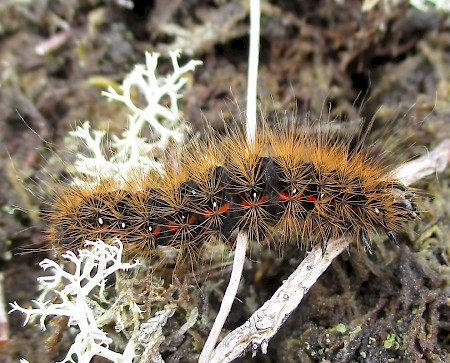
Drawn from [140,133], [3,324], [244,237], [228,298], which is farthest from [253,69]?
[3,324]

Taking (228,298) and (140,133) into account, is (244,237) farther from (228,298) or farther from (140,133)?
(140,133)

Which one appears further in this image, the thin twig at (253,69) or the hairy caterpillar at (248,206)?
the thin twig at (253,69)

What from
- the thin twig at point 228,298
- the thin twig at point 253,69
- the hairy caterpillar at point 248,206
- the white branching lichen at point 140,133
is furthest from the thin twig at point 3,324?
the thin twig at point 253,69

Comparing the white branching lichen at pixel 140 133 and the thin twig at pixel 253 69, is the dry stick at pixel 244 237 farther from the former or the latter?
the white branching lichen at pixel 140 133

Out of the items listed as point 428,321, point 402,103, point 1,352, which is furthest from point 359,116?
point 1,352

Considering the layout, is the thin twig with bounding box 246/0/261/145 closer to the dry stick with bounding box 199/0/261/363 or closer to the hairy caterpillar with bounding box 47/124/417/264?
the dry stick with bounding box 199/0/261/363

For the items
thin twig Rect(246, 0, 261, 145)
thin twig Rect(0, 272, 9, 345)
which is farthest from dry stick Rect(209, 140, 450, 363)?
thin twig Rect(0, 272, 9, 345)
